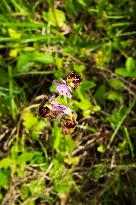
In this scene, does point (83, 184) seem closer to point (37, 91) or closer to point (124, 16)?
point (37, 91)

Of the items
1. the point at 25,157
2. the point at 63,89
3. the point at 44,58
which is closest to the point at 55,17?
the point at 44,58

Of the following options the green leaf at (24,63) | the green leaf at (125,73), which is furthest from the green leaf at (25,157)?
the green leaf at (125,73)

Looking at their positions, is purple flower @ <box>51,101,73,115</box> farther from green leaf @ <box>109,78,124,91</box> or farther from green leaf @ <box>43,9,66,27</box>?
green leaf @ <box>43,9,66,27</box>

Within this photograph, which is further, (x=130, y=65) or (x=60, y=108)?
(x=130, y=65)

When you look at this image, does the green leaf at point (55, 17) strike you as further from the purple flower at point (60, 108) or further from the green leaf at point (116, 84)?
the purple flower at point (60, 108)

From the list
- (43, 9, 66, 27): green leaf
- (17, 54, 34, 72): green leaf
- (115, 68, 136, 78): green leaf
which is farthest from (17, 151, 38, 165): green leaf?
(43, 9, 66, 27): green leaf

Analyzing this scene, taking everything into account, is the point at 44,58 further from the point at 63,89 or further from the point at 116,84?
the point at 63,89
